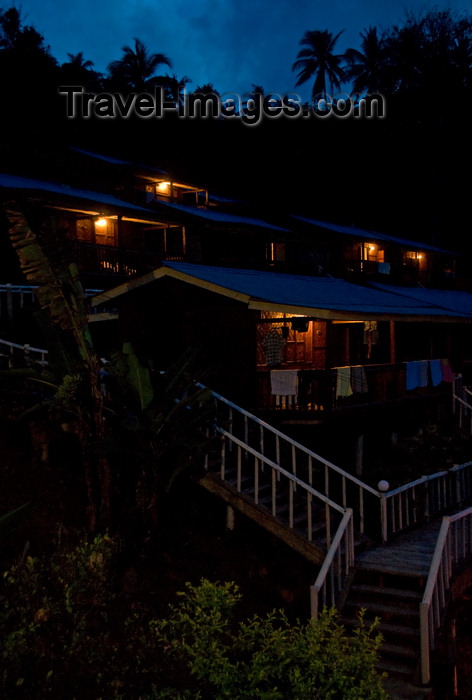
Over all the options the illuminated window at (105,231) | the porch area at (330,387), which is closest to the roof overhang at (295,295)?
the porch area at (330,387)

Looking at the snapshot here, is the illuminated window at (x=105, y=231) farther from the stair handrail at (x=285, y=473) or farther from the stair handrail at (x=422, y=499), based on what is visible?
the stair handrail at (x=422, y=499)

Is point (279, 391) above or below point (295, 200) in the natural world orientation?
below

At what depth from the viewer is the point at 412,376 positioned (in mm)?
16562

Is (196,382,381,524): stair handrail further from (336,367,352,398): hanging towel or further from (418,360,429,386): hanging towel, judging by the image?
(418,360,429,386): hanging towel

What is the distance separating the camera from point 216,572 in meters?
9.74

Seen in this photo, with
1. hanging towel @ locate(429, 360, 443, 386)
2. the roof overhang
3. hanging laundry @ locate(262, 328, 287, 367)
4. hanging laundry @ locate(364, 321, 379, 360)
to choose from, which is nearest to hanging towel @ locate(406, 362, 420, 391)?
hanging towel @ locate(429, 360, 443, 386)

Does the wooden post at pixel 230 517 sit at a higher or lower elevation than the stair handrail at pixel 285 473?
lower

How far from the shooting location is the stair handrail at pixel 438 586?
8.28m

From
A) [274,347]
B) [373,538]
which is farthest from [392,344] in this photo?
[373,538]

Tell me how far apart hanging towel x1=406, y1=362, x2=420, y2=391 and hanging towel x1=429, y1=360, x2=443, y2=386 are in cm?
72

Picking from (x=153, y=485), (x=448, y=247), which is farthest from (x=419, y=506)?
(x=448, y=247)

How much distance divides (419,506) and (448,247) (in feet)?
118

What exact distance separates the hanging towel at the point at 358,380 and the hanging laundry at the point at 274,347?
199 centimetres

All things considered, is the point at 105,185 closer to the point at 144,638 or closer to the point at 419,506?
the point at 419,506
